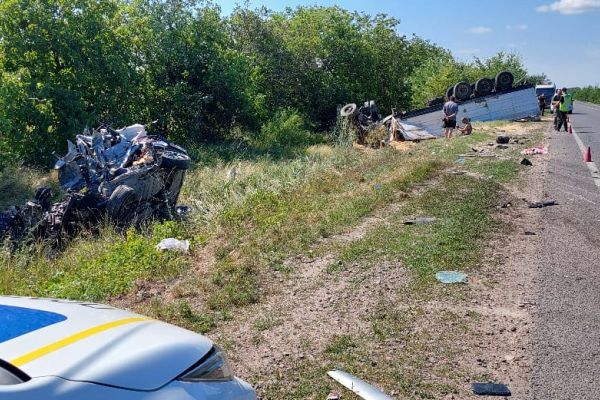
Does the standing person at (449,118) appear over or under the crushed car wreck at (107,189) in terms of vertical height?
over

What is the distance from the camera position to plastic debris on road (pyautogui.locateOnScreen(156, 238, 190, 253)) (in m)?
7.34

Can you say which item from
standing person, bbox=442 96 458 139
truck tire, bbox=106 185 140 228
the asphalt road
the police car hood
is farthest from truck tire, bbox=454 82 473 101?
the police car hood

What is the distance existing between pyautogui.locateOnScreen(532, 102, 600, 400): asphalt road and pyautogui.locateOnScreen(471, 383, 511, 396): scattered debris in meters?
0.18

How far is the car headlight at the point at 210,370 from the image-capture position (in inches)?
84.9

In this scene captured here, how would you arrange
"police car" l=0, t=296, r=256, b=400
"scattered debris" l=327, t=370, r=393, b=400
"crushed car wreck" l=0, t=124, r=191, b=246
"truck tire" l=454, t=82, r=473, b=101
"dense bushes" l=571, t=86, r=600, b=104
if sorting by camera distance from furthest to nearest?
"dense bushes" l=571, t=86, r=600, b=104, "truck tire" l=454, t=82, r=473, b=101, "crushed car wreck" l=0, t=124, r=191, b=246, "scattered debris" l=327, t=370, r=393, b=400, "police car" l=0, t=296, r=256, b=400

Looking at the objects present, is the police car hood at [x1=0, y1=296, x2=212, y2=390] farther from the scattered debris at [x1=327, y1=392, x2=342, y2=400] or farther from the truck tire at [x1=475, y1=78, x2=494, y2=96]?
the truck tire at [x1=475, y1=78, x2=494, y2=96]

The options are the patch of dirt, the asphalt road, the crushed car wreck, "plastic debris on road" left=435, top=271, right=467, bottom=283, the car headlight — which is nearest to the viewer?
the car headlight

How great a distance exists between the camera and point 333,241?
287 inches

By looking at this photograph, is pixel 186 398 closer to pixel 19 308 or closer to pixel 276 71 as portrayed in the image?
pixel 19 308

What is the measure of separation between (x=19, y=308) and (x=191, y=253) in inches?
192

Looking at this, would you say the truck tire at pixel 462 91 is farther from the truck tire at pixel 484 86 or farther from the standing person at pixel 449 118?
the standing person at pixel 449 118

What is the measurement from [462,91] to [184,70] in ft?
42.9

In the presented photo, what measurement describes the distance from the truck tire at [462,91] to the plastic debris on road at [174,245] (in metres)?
22.5

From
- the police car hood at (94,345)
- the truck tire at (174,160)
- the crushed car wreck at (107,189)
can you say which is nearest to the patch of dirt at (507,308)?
the police car hood at (94,345)
